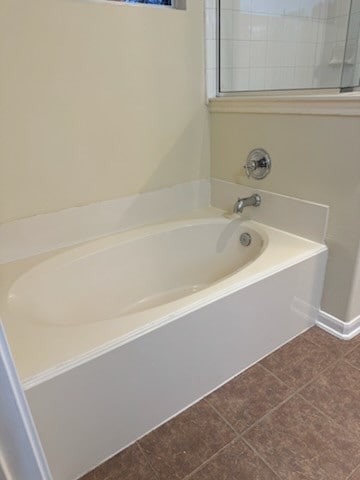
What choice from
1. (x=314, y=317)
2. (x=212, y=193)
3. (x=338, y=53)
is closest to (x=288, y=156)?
(x=212, y=193)

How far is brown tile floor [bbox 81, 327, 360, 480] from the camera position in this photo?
3.32 feet

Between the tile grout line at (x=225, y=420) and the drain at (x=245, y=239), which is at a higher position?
the drain at (x=245, y=239)

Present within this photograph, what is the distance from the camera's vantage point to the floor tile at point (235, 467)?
3.26 ft

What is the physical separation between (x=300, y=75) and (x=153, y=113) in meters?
1.01

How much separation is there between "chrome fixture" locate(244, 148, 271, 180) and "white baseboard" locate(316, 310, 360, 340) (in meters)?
0.77

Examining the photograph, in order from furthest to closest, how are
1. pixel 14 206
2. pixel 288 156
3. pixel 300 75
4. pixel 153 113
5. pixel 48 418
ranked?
pixel 300 75 → pixel 153 113 → pixel 288 156 → pixel 14 206 → pixel 48 418

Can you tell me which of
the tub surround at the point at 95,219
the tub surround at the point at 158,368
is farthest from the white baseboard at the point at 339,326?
the tub surround at the point at 95,219

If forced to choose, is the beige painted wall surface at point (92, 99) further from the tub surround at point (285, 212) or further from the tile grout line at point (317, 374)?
the tile grout line at point (317, 374)

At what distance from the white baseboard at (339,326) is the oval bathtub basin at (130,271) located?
0.46 m

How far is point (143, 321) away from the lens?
1020 millimetres

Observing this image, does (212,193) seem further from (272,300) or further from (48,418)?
(48,418)

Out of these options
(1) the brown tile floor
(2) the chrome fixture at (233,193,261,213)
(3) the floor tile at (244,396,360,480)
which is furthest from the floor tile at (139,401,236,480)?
(2) the chrome fixture at (233,193,261,213)

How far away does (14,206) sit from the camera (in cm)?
141

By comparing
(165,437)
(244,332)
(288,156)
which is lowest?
(165,437)
